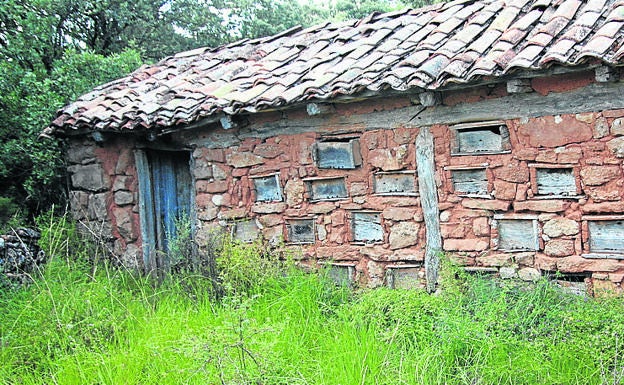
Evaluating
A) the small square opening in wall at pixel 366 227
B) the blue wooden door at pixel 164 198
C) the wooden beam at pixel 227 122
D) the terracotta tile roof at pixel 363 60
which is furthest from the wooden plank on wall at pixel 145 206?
the small square opening in wall at pixel 366 227

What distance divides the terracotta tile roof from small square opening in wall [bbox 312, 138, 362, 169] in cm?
61

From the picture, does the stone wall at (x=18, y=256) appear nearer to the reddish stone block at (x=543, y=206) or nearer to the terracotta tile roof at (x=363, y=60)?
the terracotta tile roof at (x=363, y=60)

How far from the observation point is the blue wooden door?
7215 millimetres

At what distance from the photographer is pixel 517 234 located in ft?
16.4

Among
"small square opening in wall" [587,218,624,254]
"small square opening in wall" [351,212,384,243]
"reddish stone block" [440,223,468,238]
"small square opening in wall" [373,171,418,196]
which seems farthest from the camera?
"small square opening in wall" [351,212,384,243]

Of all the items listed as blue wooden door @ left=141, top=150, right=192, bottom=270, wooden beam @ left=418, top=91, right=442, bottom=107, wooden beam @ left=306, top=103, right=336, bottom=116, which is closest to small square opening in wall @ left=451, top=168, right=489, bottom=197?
wooden beam @ left=418, top=91, right=442, bottom=107

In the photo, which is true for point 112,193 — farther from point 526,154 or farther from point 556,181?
point 556,181

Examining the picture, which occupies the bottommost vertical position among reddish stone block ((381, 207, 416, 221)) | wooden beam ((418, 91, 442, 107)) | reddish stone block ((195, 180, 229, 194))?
reddish stone block ((381, 207, 416, 221))

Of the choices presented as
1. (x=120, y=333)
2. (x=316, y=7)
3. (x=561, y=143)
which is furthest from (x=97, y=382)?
(x=316, y=7)

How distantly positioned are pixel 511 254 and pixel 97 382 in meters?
3.34

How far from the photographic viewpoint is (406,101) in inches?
210

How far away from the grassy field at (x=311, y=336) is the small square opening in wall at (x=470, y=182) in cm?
75

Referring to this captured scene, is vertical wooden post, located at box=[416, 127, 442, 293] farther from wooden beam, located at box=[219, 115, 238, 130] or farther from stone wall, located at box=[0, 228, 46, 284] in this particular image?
stone wall, located at box=[0, 228, 46, 284]

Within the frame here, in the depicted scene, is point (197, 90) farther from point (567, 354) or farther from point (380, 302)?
point (567, 354)
